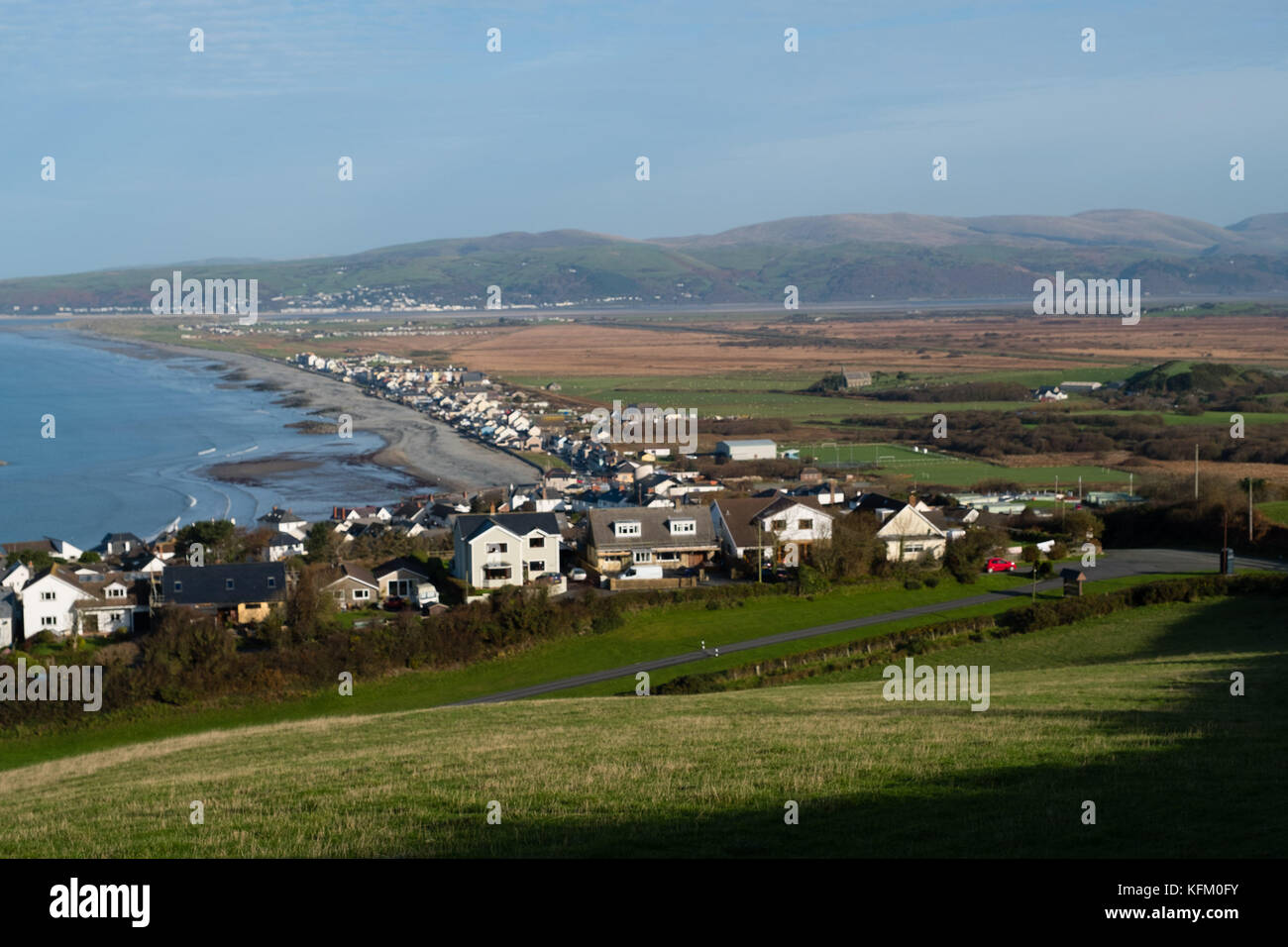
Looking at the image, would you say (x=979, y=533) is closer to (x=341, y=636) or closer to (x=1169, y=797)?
(x=341, y=636)

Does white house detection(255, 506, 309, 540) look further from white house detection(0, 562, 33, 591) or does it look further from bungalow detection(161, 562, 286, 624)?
white house detection(0, 562, 33, 591)

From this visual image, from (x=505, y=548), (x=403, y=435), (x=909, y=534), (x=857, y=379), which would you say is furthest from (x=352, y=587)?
(x=857, y=379)

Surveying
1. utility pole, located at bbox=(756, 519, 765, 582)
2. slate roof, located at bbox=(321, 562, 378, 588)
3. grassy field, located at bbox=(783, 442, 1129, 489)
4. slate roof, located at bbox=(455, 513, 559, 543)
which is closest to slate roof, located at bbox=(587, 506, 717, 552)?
utility pole, located at bbox=(756, 519, 765, 582)

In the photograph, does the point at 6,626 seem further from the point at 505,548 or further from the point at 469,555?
the point at 505,548

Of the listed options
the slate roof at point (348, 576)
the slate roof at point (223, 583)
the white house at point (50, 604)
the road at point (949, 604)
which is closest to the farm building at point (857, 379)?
the road at point (949, 604)

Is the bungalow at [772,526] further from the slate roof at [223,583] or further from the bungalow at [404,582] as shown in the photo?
the slate roof at [223,583]

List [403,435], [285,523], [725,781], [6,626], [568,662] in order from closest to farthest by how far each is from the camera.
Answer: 1. [725,781]
2. [568,662]
3. [6,626]
4. [285,523]
5. [403,435]
